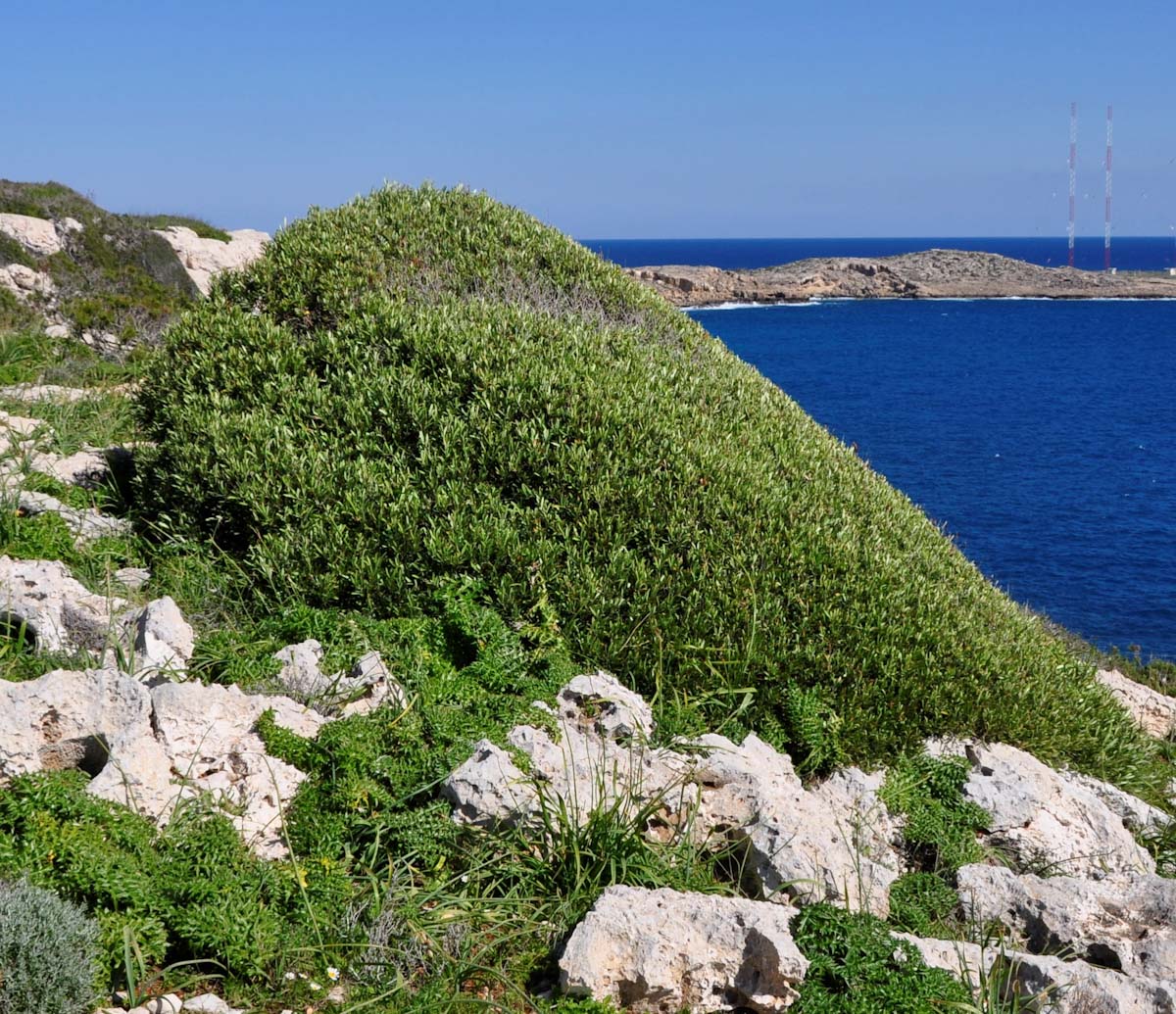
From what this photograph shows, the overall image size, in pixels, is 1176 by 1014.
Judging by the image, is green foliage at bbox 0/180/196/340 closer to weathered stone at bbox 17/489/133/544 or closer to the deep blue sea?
weathered stone at bbox 17/489/133/544

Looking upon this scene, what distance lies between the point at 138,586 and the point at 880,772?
231 inches

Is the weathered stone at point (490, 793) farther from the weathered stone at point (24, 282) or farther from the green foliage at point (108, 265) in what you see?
the weathered stone at point (24, 282)

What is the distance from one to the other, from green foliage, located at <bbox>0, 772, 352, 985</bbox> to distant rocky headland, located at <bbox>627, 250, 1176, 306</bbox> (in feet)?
461

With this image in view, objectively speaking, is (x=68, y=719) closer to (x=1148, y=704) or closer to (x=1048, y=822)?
(x=1048, y=822)

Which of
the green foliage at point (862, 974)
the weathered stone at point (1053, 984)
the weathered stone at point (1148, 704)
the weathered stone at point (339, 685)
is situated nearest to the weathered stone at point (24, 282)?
the weathered stone at point (339, 685)

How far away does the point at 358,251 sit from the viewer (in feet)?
35.4

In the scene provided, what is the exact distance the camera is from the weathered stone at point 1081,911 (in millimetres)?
5504

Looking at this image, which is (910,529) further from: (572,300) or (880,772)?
(572,300)

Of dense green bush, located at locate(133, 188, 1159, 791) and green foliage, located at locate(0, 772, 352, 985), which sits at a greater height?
dense green bush, located at locate(133, 188, 1159, 791)

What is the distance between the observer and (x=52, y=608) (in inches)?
279

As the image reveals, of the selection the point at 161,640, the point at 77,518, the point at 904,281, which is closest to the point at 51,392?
the point at 77,518

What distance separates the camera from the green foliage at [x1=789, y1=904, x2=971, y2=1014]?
4.53 m

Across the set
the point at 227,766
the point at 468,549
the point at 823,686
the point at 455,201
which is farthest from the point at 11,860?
the point at 455,201

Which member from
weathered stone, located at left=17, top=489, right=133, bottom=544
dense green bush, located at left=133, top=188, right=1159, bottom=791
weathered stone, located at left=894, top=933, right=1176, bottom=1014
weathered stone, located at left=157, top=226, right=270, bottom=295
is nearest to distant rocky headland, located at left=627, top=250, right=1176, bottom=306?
weathered stone, located at left=157, top=226, right=270, bottom=295
